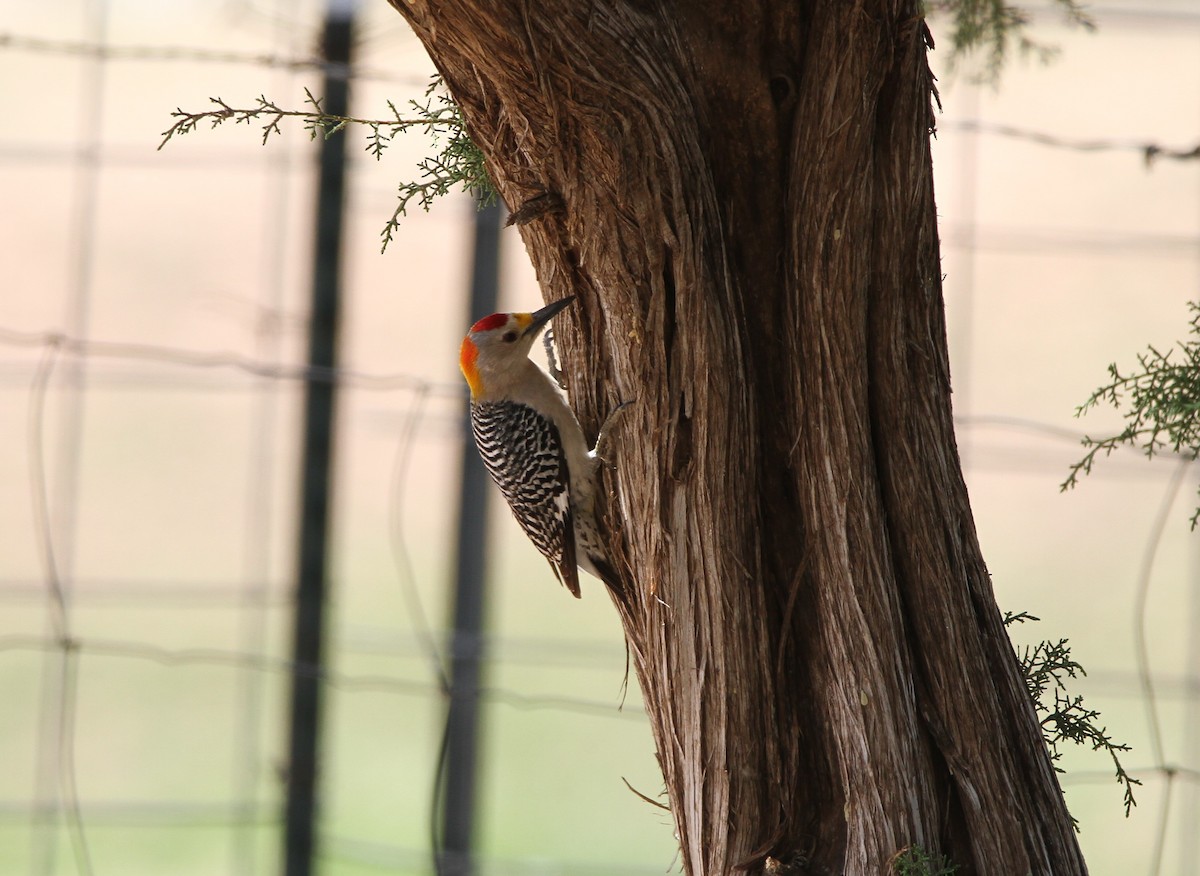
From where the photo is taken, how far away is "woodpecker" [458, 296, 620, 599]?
9.64 feet

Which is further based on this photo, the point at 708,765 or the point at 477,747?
the point at 477,747

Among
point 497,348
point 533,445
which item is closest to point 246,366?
point 497,348

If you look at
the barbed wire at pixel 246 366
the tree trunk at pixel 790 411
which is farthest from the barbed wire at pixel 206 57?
the tree trunk at pixel 790 411

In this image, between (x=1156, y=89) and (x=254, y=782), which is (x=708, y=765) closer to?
(x=254, y=782)

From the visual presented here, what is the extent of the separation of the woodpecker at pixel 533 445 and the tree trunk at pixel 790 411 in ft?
2.45

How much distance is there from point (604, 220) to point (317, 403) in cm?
351

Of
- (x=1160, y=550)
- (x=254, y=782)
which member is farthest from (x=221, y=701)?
(x=1160, y=550)

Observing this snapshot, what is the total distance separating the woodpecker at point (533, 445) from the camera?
2.94 metres

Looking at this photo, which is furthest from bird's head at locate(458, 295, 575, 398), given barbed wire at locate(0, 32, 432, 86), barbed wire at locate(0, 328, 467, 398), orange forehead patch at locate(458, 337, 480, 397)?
barbed wire at locate(0, 32, 432, 86)

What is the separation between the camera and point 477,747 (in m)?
5.36

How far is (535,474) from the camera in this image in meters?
3.09

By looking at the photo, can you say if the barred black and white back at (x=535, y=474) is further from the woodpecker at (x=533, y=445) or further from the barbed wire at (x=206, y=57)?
the barbed wire at (x=206, y=57)

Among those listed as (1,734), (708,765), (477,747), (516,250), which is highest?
(516,250)

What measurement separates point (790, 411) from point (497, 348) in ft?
5.18
